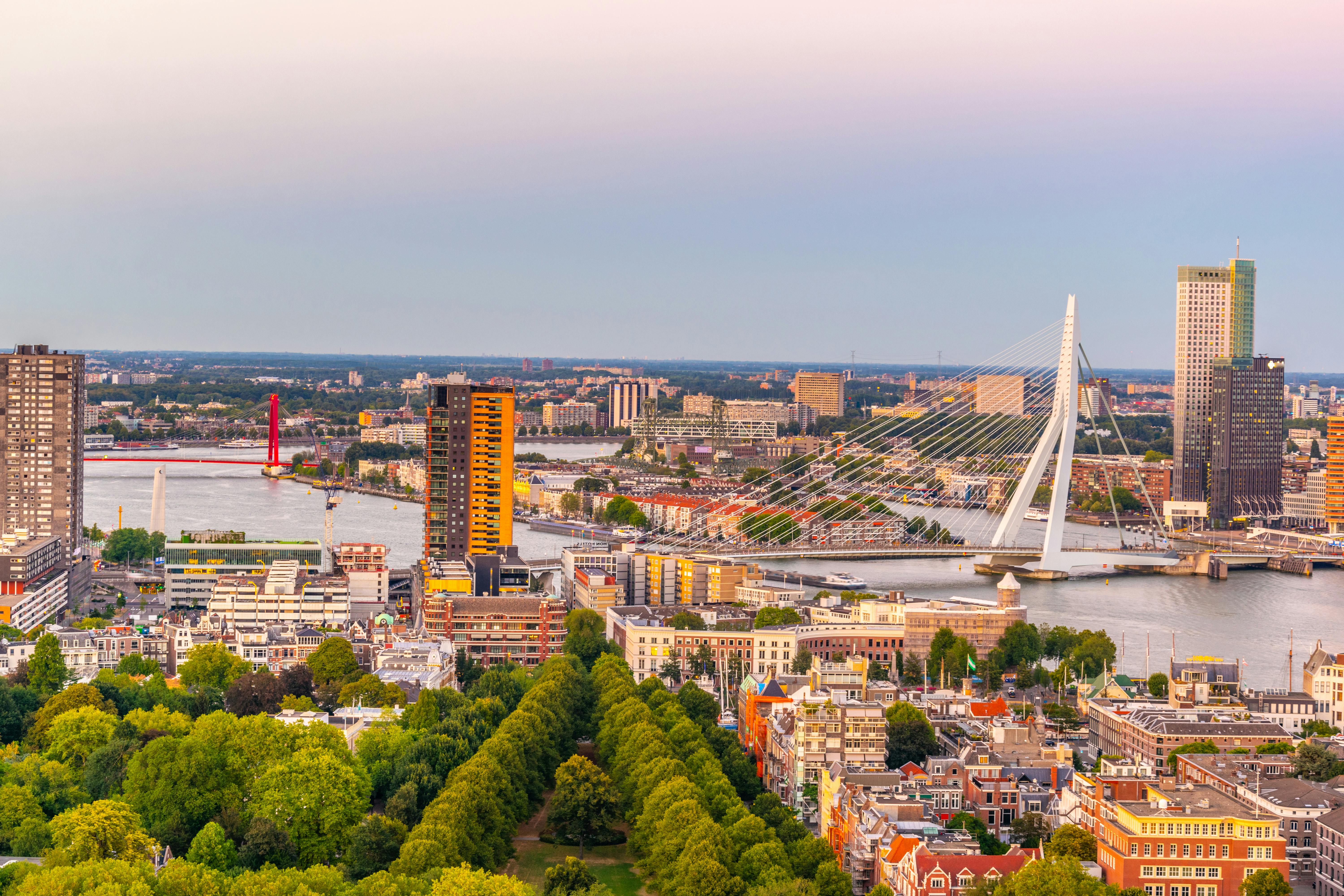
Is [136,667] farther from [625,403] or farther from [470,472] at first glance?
[625,403]

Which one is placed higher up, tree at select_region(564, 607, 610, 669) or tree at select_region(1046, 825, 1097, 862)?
tree at select_region(564, 607, 610, 669)

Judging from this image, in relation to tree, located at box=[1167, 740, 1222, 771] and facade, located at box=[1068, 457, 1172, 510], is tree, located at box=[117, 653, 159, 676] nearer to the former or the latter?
tree, located at box=[1167, 740, 1222, 771]

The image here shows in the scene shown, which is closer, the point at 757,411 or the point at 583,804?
the point at 583,804

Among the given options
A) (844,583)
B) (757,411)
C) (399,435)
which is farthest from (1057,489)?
(757,411)

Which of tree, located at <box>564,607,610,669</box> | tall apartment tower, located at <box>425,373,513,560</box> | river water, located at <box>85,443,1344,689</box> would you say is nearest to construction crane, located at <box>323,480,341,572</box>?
river water, located at <box>85,443,1344,689</box>

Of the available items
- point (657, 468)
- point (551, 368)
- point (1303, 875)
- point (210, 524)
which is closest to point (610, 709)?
point (1303, 875)

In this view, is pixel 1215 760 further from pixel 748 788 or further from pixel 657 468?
pixel 657 468
